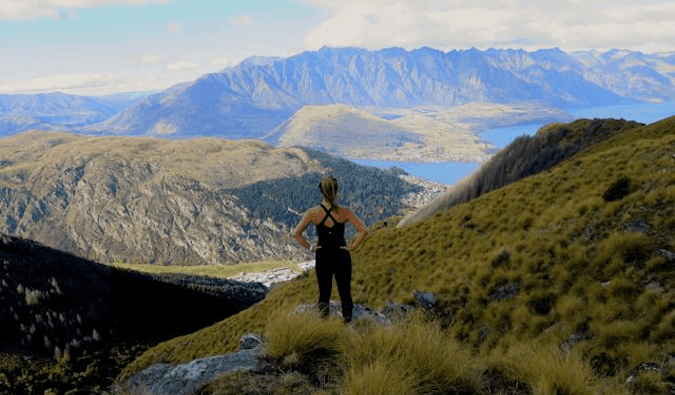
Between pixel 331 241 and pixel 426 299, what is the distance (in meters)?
8.65

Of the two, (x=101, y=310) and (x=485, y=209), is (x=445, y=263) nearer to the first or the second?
(x=485, y=209)

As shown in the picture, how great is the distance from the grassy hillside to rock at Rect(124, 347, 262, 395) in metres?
0.60

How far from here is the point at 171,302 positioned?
132m

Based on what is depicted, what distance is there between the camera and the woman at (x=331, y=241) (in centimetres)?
1016

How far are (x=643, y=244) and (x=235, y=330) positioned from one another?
102 ft

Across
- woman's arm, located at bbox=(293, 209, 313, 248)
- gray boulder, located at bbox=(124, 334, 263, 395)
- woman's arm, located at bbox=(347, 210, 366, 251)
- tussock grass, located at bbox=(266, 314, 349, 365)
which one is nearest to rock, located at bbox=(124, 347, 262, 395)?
gray boulder, located at bbox=(124, 334, 263, 395)

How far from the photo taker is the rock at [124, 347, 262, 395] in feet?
23.1

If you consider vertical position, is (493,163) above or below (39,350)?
above

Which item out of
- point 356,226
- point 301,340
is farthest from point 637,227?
point 301,340

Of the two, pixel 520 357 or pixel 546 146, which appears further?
pixel 546 146

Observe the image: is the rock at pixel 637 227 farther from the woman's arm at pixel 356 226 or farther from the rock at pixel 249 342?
the rock at pixel 249 342

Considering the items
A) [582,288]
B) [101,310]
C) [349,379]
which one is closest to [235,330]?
[582,288]

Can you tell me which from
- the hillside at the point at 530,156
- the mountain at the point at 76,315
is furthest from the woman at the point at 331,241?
the mountain at the point at 76,315

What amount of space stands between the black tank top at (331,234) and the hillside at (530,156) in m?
32.6
